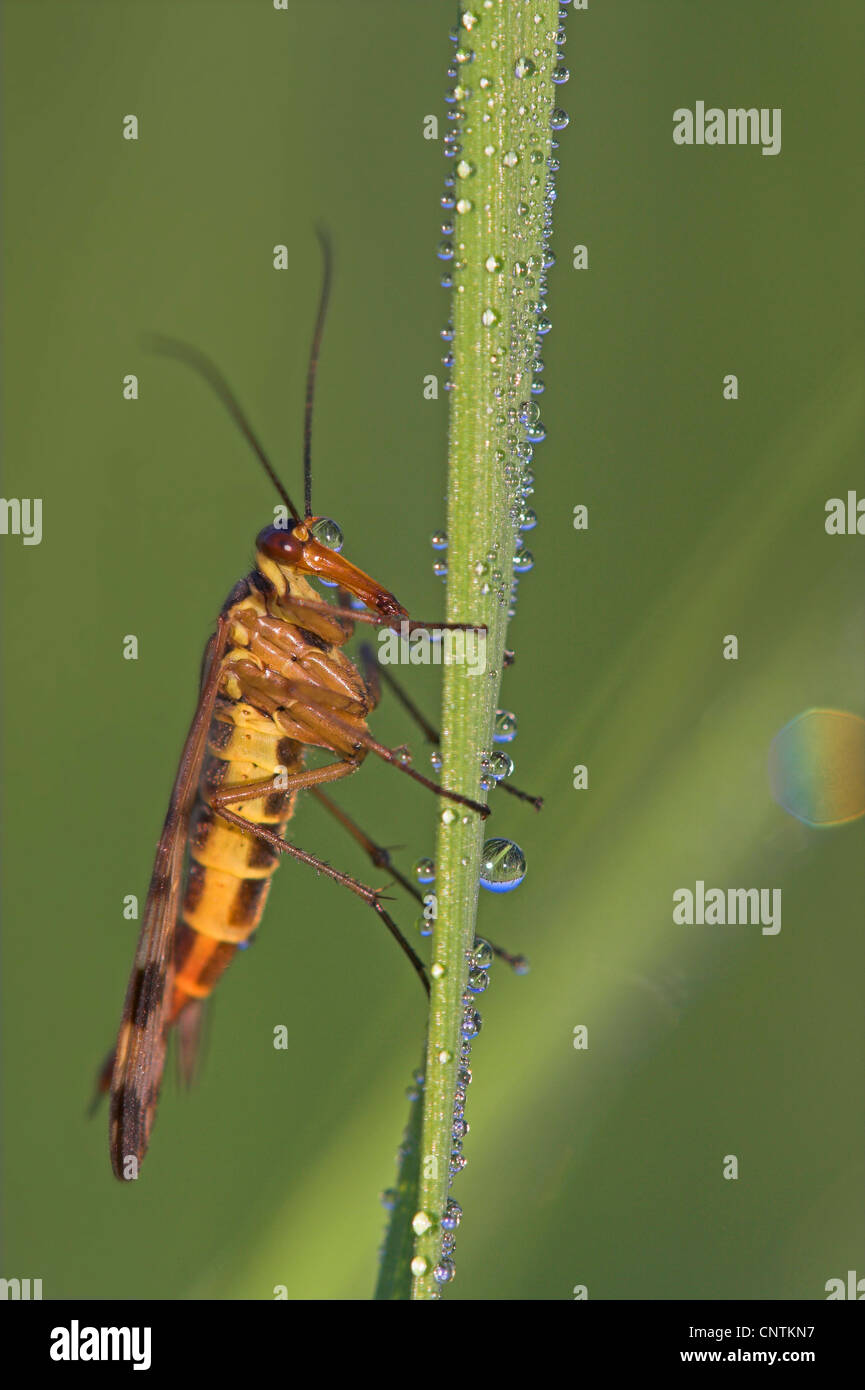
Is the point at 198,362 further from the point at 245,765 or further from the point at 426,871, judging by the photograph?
the point at 426,871

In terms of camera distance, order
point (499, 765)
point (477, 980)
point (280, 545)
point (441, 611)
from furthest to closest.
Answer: point (280, 545) < point (441, 611) < point (499, 765) < point (477, 980)

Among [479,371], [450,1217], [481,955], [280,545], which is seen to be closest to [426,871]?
[481,955]

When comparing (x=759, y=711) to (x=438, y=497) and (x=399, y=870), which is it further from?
(x=399, y=870)

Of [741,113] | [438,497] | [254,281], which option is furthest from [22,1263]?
[741,113]

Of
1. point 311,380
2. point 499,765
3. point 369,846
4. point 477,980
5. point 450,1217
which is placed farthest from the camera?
point 369,846

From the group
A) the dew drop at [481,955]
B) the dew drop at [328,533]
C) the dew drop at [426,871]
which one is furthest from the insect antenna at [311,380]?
the dew drop at [481,955]

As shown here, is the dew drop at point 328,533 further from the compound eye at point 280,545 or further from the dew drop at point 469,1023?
the dew drop at point 469,1023
